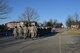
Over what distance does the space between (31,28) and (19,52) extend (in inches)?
→ 800

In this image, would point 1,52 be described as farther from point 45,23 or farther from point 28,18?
point 45,23

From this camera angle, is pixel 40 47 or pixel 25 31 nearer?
pixel 40 47

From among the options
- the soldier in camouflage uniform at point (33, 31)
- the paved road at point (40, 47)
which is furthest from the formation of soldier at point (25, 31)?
the paved road at point (40, 47)

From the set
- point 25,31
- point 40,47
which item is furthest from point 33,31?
point 40,47

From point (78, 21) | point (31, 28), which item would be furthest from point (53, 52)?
point (78, 21)

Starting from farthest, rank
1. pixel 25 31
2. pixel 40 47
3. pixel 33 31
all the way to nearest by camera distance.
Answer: pixel 25 31, pixel 33 31, pixel 40 47

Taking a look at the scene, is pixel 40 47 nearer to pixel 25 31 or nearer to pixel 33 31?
pixel 33 31

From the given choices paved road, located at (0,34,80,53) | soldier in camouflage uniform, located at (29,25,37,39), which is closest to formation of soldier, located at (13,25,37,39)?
soldier in camouflage uniform, located at (29,25,37,39)

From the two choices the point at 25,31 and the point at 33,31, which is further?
the point at 25,31

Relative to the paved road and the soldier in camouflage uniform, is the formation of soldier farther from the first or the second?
the paved road

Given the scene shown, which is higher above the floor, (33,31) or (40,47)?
(33,31)

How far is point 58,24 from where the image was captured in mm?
188750

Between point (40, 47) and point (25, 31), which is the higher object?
point (25, 31)

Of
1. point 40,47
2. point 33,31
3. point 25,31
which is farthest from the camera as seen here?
point 25,31
